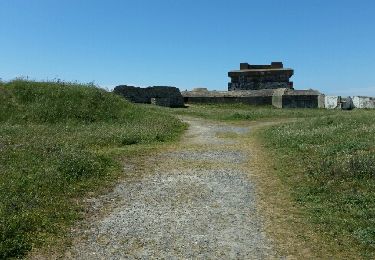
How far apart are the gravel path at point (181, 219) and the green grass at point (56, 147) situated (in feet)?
2.83

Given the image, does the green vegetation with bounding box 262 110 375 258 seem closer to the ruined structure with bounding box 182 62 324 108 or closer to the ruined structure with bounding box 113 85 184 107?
the ruined structure with bounding box 182 62 324 108

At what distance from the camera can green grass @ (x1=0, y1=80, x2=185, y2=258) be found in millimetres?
9008

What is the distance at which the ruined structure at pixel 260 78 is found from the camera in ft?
152

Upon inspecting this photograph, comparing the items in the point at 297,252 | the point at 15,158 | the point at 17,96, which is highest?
the point at 17,96

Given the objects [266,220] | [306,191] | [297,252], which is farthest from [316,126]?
[297,252]

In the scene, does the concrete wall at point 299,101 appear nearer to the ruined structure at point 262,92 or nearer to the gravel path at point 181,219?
the ruined structure at point 262,92

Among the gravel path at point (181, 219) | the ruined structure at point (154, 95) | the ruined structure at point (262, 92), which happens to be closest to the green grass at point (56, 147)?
the gravel path at point (181, 219)

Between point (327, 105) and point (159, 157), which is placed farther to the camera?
point (327, 105)

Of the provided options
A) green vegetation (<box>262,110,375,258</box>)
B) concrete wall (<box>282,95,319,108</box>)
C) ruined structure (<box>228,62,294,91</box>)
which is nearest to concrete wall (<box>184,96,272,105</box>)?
concrete wall (<box>282,95,319,108</box>)

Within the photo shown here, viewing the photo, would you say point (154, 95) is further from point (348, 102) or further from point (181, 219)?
point (181, 219)

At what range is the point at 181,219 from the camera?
963 cm

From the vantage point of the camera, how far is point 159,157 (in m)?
16.2

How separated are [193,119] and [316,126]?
9.78 meters

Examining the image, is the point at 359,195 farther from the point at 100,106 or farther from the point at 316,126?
the point at 100,106
